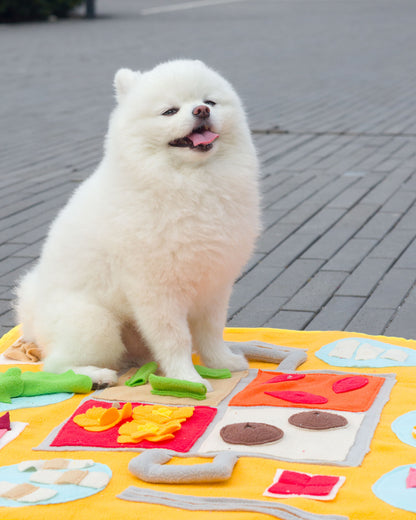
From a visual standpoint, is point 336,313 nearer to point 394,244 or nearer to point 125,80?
point 394,244

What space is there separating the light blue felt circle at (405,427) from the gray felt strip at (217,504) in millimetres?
687

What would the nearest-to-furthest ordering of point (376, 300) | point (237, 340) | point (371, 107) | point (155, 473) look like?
point (155, 473)
point (237, 340)
point (376, 300)
point (371, 107)

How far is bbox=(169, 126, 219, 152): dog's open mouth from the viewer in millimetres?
3586

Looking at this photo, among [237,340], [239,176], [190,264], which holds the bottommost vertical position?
[237,340]

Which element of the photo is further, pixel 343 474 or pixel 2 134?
pixel 2 134

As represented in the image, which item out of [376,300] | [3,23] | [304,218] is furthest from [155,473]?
[3,23]

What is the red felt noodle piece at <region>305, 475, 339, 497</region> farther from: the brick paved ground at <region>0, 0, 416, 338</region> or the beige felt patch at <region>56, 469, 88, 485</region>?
the brick paved ground at <region>0, 0, 416, 338</region>

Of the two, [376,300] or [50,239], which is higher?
[50,239]

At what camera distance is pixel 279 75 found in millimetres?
14391

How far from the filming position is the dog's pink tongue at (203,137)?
11.7ft

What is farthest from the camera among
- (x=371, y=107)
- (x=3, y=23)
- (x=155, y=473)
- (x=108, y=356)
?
(x=3, y=23)

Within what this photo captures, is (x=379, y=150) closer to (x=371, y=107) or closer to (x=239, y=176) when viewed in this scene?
(x=371, y=107)

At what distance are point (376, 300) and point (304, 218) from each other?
1822 mm

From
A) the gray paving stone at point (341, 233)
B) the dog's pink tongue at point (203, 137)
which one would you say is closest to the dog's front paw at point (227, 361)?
the dog's pink tongue at point (203, 137)
